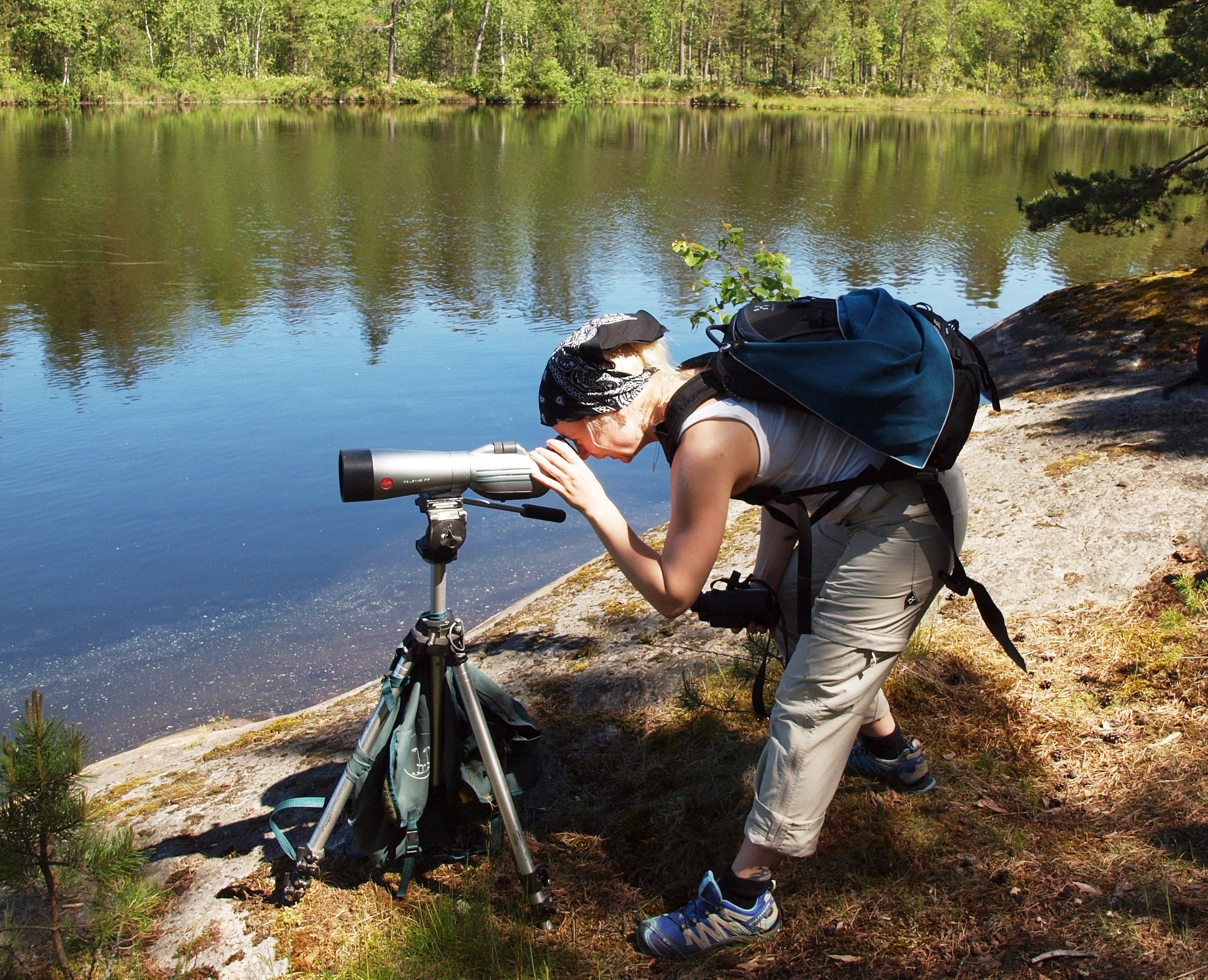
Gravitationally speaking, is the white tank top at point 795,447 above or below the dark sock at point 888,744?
above

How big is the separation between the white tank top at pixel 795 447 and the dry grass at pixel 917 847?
99 centimetres

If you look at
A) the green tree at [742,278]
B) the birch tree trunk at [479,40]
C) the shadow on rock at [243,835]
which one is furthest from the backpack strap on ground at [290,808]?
the birch tree trunk at [479,40]

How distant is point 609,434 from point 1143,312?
240 inches

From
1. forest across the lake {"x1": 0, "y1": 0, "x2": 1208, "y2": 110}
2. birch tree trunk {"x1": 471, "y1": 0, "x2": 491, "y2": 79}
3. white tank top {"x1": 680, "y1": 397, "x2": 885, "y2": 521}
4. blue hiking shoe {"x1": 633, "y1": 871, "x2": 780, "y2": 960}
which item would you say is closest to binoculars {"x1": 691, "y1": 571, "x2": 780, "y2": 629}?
white tank top {"x1": 680, "y1": 397, "x2": 885, "y2": 521}

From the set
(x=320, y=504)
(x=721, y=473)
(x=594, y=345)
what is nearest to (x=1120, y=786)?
(x=721, y=473)

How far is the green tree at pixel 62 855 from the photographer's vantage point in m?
2.12

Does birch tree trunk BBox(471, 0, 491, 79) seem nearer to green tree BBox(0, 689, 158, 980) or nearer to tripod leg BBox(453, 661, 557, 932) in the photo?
tripod leg BBox(453, 661, 557, 932)

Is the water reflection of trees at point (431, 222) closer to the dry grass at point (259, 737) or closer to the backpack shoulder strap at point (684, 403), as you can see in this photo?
the dry grass at point (259, 737)

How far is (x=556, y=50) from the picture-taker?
6700cm

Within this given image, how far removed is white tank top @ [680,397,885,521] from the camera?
1.96 metres

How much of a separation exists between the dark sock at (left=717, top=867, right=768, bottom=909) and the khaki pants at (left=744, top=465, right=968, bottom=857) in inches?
5.1

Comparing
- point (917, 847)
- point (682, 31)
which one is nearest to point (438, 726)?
point (917, 847)

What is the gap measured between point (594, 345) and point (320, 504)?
18.8ft

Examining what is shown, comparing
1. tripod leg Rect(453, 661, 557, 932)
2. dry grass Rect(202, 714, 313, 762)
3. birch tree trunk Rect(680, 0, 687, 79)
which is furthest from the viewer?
birch tree trunk Rect(680, 0, 687, 79)
